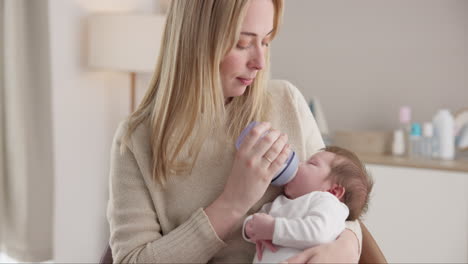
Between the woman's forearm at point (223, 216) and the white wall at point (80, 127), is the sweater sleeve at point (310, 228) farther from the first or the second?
the white wall at point (80, 127)

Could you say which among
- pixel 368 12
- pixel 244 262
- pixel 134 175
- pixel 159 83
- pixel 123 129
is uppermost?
pixel 368 12

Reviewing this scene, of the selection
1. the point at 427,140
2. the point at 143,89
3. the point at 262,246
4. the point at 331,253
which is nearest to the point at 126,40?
the point at 143,89

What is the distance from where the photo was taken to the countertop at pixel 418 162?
239cm

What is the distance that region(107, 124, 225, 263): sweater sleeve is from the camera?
4.06ft

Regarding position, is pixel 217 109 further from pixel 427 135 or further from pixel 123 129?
pixel 427 135

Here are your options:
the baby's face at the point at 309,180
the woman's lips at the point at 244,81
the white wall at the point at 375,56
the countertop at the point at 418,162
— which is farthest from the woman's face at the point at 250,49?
the white wall at the point at 375,56

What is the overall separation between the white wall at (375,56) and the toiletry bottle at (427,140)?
221mm

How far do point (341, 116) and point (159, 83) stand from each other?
1.83 m

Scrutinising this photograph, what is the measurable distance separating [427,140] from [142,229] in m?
1.80

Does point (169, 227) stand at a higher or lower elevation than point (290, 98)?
lower

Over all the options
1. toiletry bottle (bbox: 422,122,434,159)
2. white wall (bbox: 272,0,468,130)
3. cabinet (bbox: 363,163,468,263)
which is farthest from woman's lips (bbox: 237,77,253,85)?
white wall (bbox: 272,0,468,130)

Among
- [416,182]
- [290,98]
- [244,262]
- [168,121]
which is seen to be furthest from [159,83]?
[416,182]

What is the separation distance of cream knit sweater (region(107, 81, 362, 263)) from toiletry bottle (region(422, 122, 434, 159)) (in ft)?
4.44

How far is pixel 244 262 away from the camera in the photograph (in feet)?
4.42
